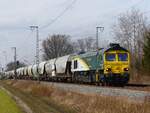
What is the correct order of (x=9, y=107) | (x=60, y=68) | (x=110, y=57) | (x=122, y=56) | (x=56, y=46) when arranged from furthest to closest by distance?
(x=56, y=46), (x=60, y=68), (x=122, y=56), (x=110, y=57), (x=9, y=107)

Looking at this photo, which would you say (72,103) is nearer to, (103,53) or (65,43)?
(103,53)

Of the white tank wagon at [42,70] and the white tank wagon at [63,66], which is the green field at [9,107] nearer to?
the white tank wagon at [63,66]

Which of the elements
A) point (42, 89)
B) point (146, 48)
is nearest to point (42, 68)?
point (146, 48)

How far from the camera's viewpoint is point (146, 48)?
194 ft

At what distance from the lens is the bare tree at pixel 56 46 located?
15275 cm

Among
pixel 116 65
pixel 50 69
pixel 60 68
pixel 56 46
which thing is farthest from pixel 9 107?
pixel 56 46

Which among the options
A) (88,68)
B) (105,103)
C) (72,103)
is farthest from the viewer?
(88,68)

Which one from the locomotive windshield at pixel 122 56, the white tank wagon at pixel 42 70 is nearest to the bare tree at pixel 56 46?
the white tank wagon at pixel 42 70

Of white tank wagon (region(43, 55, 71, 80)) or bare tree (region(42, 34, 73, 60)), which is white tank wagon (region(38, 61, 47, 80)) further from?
bare tree (region(42, 34, 73, 60))

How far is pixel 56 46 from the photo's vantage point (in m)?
156

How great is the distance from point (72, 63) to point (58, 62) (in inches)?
417

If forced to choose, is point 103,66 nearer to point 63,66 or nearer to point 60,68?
point 63,66

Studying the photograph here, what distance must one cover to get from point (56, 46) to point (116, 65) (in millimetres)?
119455

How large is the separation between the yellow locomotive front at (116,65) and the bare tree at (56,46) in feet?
369
